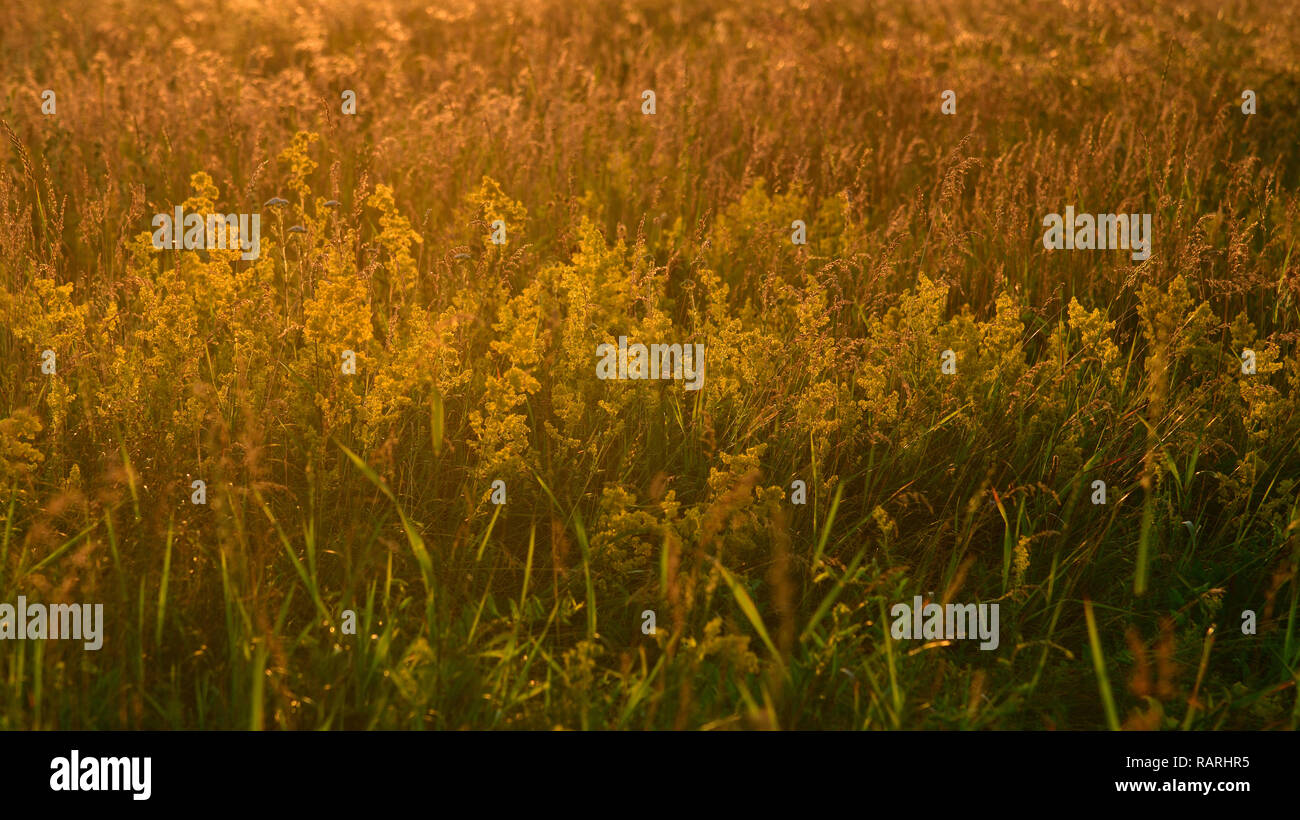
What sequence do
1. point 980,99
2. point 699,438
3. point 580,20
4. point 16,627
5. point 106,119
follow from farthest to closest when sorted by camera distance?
point 580,20, point 980,99, point 106,119, point 699,438, point 16,627

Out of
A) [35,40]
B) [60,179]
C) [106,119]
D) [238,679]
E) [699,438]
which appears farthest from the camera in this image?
[35,40]

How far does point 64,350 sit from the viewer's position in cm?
311

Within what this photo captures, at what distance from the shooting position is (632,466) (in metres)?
3.07

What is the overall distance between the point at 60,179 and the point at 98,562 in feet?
10.1

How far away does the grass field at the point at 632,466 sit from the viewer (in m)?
2.41

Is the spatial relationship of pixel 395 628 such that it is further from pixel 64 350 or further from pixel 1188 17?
pixel 1188 17

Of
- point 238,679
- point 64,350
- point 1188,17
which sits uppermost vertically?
point 1188,17

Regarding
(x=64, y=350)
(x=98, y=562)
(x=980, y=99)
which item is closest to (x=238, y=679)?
(x=98, y=562)

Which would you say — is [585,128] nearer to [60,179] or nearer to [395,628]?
[60,179]

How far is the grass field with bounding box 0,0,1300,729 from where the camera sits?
7.89 ft

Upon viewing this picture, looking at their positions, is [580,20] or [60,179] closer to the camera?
[60,179]

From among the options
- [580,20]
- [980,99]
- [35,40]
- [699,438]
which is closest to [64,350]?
[699,438]

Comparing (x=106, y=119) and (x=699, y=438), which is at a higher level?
(x=106, y=119)

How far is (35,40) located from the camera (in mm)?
7820
